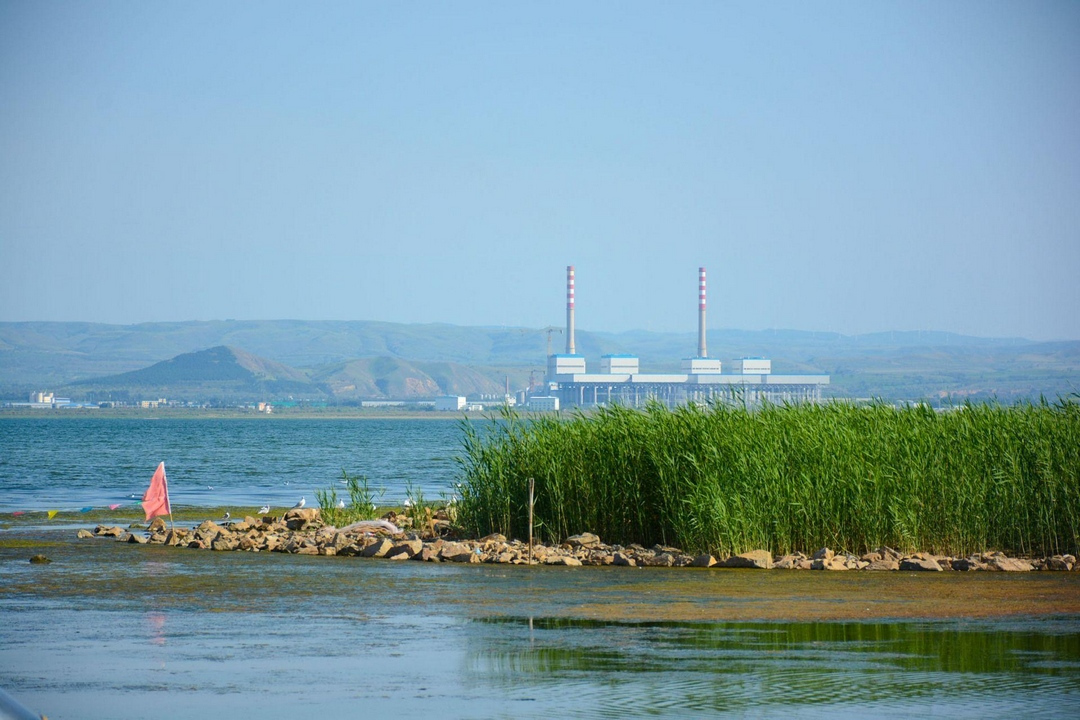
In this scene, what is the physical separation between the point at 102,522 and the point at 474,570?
15.5 m

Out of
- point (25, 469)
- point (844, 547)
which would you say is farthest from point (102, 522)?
point (25, 469)

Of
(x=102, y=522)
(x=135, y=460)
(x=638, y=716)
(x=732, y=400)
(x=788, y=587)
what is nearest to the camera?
(x=638, y=716)

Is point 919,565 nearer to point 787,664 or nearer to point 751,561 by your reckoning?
point 751,561

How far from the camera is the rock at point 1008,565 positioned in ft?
72.2

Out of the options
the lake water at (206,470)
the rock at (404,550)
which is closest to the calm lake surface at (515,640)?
the rock at (404,550)

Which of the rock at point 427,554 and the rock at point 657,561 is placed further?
the rock at point 427,554

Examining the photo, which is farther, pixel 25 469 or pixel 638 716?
pixel 25 469

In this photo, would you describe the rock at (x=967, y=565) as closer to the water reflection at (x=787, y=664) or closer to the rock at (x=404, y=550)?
the water reflection at (x=787, y=664)

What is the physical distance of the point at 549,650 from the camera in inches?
560

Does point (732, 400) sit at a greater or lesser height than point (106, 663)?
greater

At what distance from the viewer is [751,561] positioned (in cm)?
2238

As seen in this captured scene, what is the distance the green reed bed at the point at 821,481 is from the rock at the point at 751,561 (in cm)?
48

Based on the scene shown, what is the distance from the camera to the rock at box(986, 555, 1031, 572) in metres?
22.0

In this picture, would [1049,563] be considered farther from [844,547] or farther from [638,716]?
[638,716]
